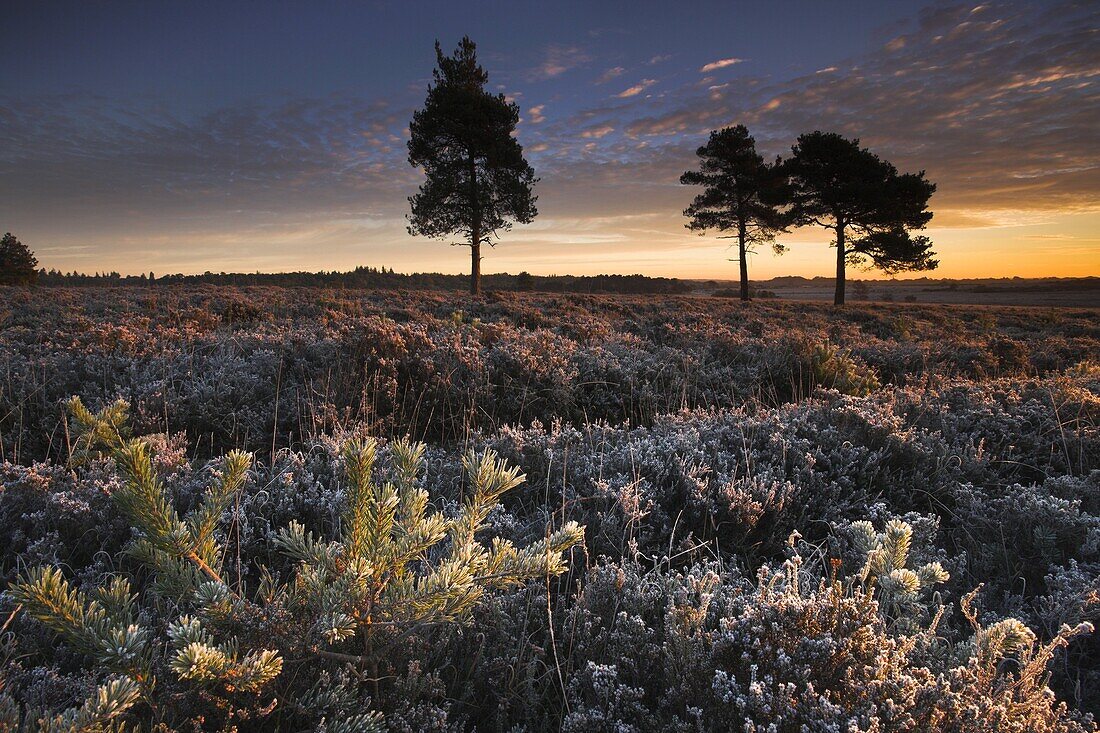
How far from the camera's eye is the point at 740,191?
34.2 meters

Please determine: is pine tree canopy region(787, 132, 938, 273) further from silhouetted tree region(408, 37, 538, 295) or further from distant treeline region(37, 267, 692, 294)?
silhouetted tree region(408, 37, 538, 295)

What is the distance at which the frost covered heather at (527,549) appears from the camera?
1444 mm

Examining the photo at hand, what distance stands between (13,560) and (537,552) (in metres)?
2.73

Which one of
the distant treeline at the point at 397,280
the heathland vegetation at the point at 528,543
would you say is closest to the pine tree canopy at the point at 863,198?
the distant treeline at the point at 397,280

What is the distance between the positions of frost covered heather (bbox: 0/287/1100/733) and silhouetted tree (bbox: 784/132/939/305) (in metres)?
28.0

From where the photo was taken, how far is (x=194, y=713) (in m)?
1.46

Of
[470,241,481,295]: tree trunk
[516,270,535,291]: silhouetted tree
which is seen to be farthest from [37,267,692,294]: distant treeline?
[470,241,481,295]: tree trunk

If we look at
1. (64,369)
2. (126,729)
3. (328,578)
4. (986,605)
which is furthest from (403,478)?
(64,369)

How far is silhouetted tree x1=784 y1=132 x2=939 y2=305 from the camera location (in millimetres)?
30078

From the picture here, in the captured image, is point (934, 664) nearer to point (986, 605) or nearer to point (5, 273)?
point (986, 605)

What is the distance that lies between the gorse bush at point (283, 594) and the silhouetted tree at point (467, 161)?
82.8 ft

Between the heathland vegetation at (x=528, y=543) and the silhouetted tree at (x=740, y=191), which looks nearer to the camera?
the heathland vegetation at (x=528, y=543)

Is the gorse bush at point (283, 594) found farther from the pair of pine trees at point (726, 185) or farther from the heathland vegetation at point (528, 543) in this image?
the pair of pine trees at point (726, 185)

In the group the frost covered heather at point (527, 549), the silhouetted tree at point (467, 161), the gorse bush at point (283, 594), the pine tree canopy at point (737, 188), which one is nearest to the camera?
the gorse bush at point (283, 594)
